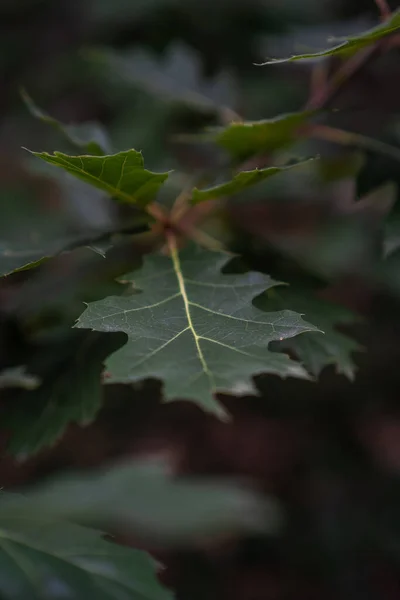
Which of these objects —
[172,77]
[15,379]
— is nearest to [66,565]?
[15,379]

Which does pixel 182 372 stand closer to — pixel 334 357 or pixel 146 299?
pixel 146 299

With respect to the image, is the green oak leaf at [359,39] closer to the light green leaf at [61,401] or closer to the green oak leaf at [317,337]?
the green oak leaf at [317,337]

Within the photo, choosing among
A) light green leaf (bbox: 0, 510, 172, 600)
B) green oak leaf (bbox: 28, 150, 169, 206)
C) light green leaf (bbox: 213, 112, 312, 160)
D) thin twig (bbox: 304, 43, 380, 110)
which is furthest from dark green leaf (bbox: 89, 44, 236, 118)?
light green leaf (bbox: 0, 510, 172, 600)

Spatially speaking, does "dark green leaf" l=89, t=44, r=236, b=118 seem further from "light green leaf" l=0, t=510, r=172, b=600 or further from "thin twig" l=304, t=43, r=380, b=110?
"light green leaf" l=0, t=510, r=172, b=600

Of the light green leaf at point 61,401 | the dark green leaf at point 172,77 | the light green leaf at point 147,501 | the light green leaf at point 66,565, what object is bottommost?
the light green leaf at point 147,501

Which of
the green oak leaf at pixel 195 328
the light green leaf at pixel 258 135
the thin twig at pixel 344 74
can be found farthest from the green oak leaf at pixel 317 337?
the thin twig at pixel 344 74
